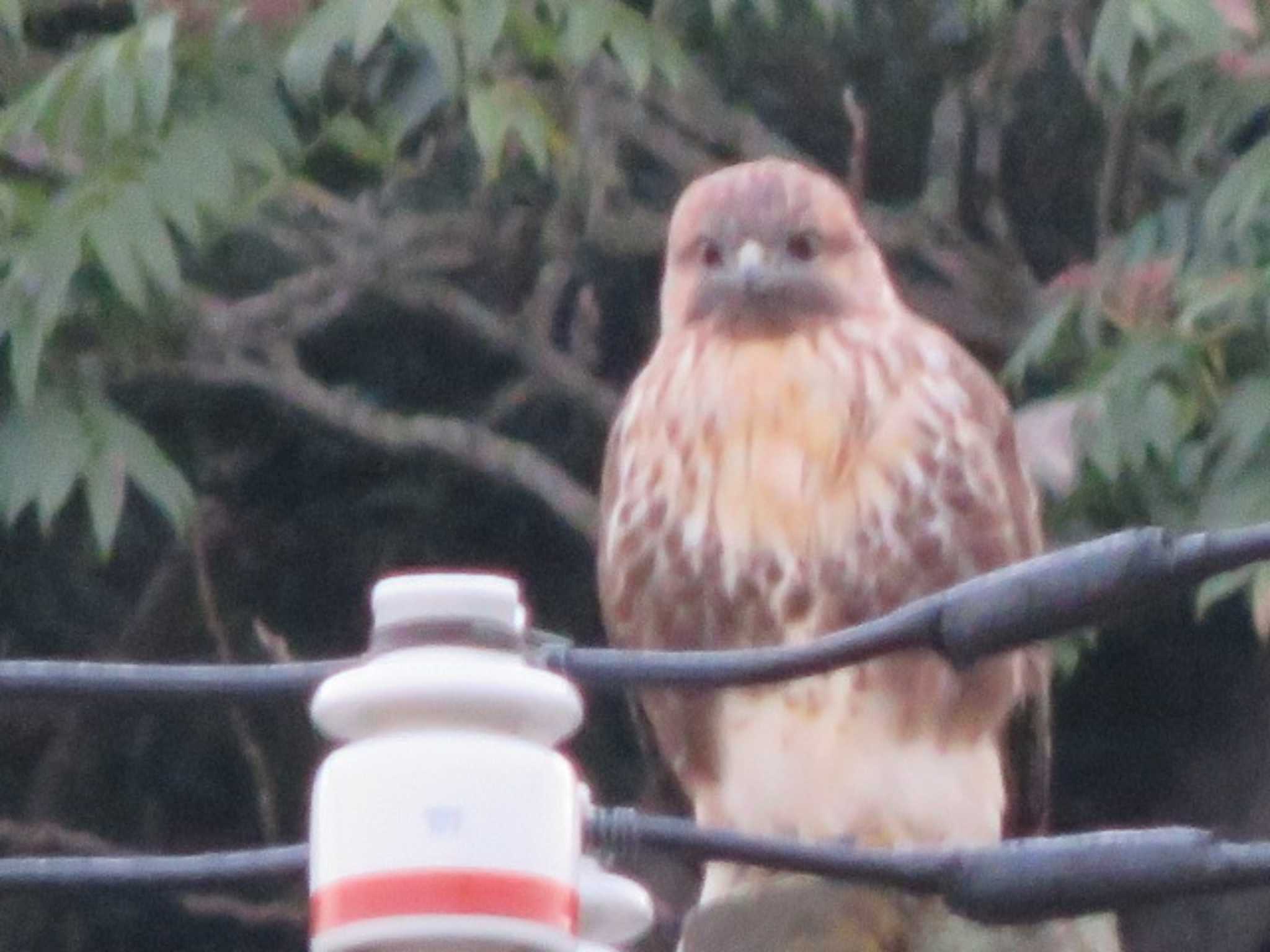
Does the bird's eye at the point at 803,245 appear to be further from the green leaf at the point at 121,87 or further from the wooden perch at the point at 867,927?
the wooden perch at the point at 867,927

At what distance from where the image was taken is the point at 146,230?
12.0ft

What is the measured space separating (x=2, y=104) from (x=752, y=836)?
8.13 feet

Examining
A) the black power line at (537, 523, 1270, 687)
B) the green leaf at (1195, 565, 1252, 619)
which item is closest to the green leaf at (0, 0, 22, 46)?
the green leaf at (1195, 565, 1252, 619)

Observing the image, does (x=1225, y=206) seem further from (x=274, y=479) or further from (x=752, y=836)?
(x=752, y=836)

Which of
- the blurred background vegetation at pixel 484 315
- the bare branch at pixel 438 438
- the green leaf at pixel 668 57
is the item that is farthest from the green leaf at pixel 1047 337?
the bare branch at pixel 438 438

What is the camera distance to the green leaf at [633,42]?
3.64 meters

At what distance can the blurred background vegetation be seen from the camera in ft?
12.1

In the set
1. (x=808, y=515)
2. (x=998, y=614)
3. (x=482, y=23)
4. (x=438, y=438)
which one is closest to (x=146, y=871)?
(x=998, y=614)

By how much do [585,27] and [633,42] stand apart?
57 millimetres

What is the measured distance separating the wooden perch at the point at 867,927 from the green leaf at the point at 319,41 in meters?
1.84

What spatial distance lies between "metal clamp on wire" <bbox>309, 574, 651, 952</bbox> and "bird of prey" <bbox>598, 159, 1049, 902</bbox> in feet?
6.36

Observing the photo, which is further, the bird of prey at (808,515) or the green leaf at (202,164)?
the green leaf at (202,164)

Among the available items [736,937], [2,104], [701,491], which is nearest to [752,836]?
[736,937]

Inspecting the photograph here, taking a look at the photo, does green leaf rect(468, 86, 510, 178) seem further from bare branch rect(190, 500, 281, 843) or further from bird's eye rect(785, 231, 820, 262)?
bare branch rect(190, 500, 281, 843)
